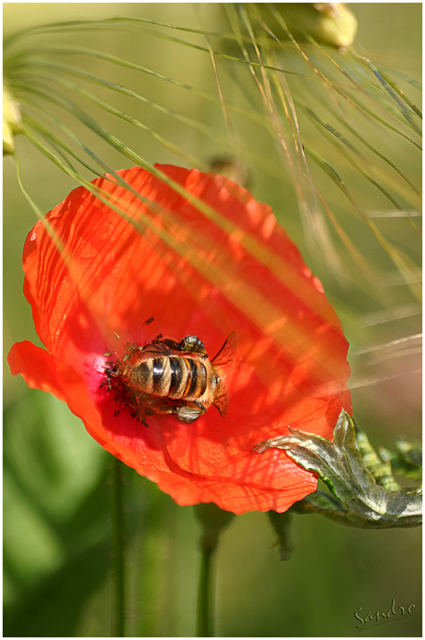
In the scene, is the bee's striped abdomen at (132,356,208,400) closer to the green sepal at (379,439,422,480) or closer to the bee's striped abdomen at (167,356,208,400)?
the bee's striped abdomen at (167,356,208,400)

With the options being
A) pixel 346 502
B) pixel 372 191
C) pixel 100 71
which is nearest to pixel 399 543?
pixel 346 502

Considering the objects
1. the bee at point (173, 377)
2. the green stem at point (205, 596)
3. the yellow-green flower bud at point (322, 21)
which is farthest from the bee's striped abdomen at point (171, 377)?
the yellow-green flower bud at point (322, 21)

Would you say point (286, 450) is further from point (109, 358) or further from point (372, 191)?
point (372, 191)

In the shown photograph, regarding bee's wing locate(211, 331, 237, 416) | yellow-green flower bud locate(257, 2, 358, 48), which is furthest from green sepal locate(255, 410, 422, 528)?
yellow-green flower bud locate(257, 2, 358, 48)

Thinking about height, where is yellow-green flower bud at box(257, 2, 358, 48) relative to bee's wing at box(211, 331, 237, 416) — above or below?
above

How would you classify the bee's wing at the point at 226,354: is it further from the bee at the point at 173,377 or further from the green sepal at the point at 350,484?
the green sepal at the point at 350,484

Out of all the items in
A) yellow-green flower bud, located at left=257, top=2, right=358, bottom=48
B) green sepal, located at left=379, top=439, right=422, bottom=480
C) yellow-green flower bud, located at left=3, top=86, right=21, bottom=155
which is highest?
yellow-green flower bud, located at left=257, top=2, right=358, bottom=48

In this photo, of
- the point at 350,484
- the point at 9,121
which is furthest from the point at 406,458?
the point at 9,121
